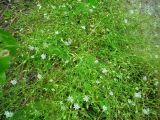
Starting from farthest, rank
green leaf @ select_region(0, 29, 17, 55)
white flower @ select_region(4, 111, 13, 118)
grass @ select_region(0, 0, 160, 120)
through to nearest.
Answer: grass @ select_region(0, 0, 160, 120)
white flower @ select_region(4, 111, 13, 118)
green leaf @ select_region(0, 29, 17, 55)

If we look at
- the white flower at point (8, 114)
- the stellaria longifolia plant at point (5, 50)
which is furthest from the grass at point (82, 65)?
the stellaria longifolia plant at point (5, 50)

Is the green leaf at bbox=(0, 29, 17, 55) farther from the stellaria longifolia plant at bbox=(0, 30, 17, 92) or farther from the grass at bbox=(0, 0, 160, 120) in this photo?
the grass at bbox=(0, 0, 160, 120)

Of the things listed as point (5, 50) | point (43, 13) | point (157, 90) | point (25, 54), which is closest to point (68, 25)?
point (43, 13)

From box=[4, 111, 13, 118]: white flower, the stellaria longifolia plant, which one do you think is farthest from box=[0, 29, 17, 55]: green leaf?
box=[4, 111, 13, 118]: white flower

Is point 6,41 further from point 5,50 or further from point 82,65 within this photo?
point 82,65

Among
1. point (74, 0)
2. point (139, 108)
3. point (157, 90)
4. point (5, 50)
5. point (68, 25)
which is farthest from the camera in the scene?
point (74, 0)

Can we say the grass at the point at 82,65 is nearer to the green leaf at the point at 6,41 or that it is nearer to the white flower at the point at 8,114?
the white flower at the point at 8,114

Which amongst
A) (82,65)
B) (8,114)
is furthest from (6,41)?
(82,65)

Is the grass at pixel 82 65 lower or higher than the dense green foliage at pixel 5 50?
lower

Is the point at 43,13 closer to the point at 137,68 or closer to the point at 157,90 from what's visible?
the point at 137,68
